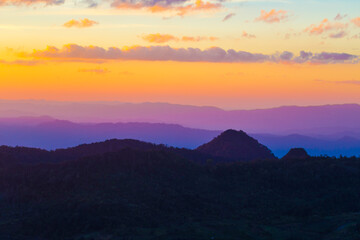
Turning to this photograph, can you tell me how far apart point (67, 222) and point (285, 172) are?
54.5 metres

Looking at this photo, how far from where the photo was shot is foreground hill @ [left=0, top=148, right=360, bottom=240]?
7706 cm

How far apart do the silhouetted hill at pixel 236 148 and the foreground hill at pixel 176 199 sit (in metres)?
56.1

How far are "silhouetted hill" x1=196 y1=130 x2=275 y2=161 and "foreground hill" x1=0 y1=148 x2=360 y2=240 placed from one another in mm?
56054

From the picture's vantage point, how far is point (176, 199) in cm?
9288

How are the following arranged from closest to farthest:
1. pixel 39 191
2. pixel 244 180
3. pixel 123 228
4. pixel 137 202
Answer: pixel 123 228, pixel 137 202, pixel 39 191, pixel 244 180

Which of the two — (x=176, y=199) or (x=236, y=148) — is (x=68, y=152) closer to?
(x=176, y=199)

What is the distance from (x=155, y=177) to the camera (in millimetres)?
104438

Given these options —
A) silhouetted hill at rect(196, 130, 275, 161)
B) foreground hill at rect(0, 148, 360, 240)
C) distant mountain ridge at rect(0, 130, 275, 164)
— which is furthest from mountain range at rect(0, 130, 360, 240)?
silhouetted hill at rect(196, 130, 275, 161)

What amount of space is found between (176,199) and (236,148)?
93573 mm

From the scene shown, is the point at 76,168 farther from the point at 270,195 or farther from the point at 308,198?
the point at 308,198

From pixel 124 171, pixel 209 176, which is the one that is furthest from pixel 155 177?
pixel 209 176

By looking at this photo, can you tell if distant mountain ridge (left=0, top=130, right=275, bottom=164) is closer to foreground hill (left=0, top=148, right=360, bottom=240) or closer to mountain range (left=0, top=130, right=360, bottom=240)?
mountain range (left=0, top=130, right=360, bottom=240)

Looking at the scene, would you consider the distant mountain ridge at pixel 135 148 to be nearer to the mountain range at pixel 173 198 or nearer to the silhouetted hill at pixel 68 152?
the silhouetted hill at pixel 68 152

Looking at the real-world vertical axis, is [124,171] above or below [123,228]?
above
